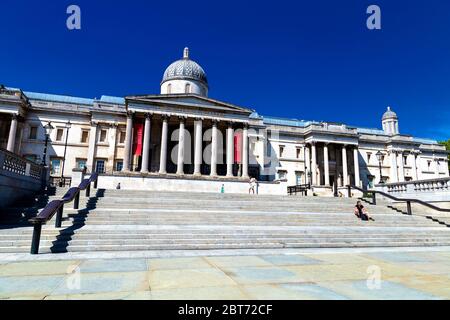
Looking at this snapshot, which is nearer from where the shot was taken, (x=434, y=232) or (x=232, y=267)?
(x=232, y=267)

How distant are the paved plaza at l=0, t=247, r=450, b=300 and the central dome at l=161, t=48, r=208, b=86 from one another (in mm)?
41068

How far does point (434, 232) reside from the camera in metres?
14.0

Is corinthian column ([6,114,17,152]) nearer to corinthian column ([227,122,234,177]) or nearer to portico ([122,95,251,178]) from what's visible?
portico ([122,95,251,178])

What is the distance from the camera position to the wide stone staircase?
10.2m

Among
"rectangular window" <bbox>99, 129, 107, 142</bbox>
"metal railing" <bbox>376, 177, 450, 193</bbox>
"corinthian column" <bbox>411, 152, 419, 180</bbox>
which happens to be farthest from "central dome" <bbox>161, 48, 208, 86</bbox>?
"corinthian column" <bbox>411, 152, 419, 180</bbox>

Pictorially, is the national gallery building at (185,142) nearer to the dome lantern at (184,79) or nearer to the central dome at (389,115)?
the dome lantern at (184,79)

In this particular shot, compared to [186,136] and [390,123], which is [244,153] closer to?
[186,136]

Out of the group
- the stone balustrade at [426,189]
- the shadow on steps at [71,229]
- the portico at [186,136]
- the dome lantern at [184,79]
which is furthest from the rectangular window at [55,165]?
the stone balustrade at [426,189]

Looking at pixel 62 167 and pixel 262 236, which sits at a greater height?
pixel 62 167

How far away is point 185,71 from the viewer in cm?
4666

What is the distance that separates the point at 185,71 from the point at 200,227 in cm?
3844

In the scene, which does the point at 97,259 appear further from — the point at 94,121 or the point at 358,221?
the point at 94,121
